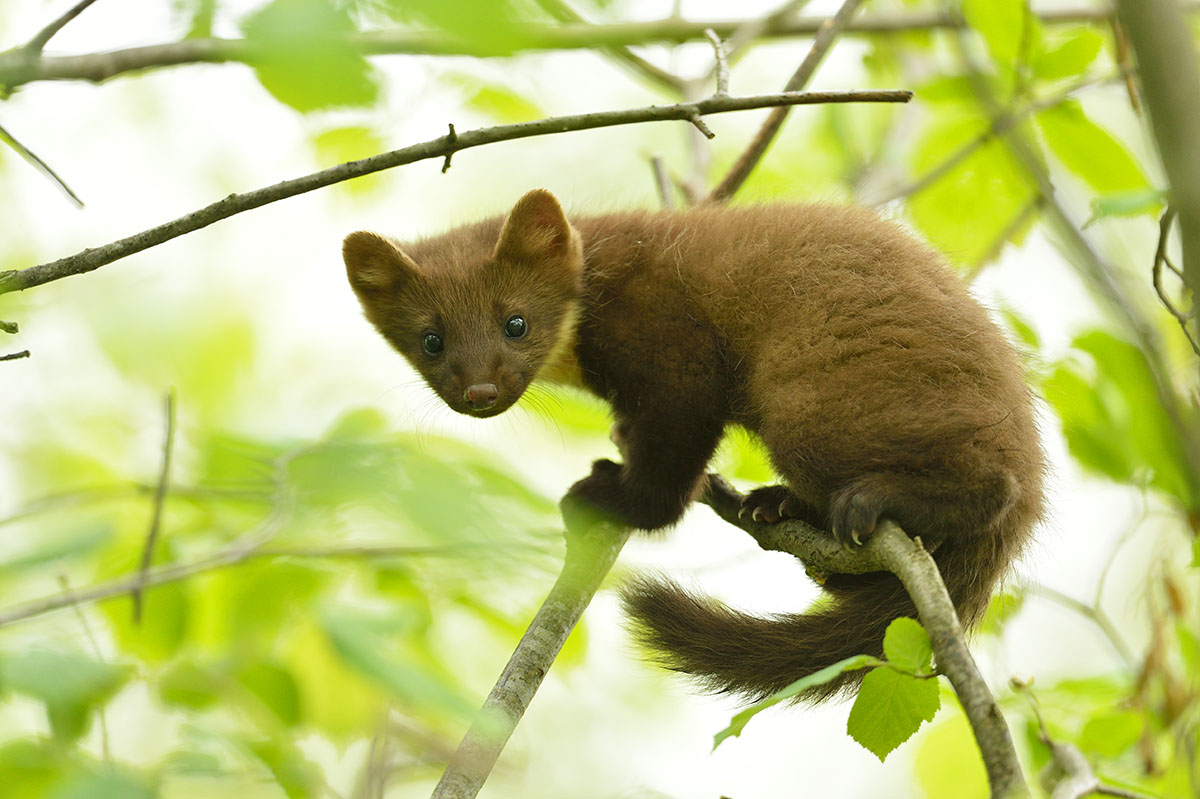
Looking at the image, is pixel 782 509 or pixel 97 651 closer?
pixel 97 651

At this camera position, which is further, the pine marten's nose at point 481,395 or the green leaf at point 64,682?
the pine marten's nose at point 481,395

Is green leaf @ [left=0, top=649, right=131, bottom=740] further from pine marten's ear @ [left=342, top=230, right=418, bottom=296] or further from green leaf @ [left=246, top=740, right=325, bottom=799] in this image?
pine marten's ear @ [left=342, top=230, right=418, bottom=296]

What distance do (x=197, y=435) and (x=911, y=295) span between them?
129 inches

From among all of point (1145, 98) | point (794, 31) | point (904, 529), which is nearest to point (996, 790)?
point (1145, 98)

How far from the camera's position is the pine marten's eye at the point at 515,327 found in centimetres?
640

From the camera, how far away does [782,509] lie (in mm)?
5379

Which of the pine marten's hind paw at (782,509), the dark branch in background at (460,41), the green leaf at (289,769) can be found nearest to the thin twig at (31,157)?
the dark branch in background at (460,41)

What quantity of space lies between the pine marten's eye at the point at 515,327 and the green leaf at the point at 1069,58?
304 centimetres

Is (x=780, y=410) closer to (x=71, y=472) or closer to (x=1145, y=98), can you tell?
(x=1145, y=98)

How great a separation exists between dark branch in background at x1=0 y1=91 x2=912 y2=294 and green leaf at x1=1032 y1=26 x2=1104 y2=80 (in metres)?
2.30

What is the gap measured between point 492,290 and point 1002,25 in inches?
121

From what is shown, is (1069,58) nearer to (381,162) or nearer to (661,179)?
(661,179)

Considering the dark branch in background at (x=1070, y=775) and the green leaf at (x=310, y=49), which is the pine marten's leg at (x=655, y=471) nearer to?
the dark branch in background at (x=1070, y=775)

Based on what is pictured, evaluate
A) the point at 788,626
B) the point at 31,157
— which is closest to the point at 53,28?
the point at 31,157
